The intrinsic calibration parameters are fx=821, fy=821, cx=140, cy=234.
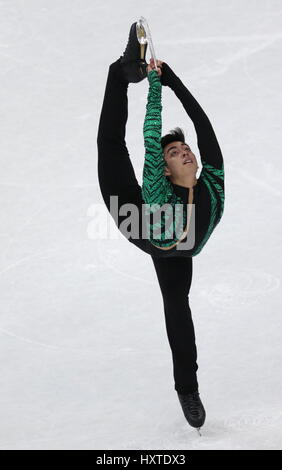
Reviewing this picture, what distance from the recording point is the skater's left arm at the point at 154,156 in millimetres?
3289

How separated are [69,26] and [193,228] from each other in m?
4.31

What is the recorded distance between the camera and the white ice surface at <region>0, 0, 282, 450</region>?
3.87m

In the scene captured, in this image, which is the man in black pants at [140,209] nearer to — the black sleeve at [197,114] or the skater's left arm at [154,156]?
the black sleeve at [197,114]

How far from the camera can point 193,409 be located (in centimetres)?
351

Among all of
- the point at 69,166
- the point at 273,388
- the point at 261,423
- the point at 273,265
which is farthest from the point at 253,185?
the point at 261,423

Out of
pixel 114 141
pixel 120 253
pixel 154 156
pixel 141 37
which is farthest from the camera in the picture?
pixel 120 253

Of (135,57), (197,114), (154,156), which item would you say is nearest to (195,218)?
(154,156)

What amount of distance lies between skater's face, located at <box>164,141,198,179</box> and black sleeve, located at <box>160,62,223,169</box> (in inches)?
2.7

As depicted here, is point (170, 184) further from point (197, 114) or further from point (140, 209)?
point (197, 114)

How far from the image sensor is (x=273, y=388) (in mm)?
3906

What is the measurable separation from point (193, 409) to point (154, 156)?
110cm

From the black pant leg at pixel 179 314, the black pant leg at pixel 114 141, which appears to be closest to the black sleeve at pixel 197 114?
the black pant leg at pixel 114 141

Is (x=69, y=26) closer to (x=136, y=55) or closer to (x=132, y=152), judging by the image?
(x=132, y=152)

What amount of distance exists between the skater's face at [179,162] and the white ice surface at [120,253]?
44.5 inches
